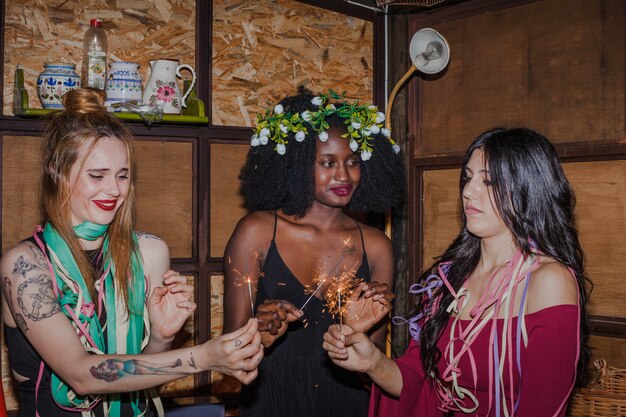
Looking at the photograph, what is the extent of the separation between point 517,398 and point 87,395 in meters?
1.31

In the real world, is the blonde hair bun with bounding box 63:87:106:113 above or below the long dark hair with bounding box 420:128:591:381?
above

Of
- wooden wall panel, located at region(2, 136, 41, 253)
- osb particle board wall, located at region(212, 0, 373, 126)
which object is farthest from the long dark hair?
wooden wall panel, located at region(2, 136, 41, 253)

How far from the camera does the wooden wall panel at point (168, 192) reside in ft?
12.0

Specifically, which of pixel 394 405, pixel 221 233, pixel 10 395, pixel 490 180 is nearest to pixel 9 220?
pixel 10 395

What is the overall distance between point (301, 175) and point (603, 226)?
1.57 metres

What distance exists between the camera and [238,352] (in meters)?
1.85

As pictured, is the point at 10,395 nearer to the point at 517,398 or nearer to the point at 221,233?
the point at 221,233

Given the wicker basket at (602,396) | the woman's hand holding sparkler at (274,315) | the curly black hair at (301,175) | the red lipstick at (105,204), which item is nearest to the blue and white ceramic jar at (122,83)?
the curly black hair at (301,175)

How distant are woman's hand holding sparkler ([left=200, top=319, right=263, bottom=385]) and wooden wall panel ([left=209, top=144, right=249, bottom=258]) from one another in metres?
1.98

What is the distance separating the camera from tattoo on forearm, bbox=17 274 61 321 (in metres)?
1.98

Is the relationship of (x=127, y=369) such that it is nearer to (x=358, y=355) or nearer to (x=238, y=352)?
(x=238, y=352)

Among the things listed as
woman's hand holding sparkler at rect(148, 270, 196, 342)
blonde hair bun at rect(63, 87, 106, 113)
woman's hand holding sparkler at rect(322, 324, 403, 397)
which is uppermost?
blonde hair bun at rect(63, 87, 106, 113)

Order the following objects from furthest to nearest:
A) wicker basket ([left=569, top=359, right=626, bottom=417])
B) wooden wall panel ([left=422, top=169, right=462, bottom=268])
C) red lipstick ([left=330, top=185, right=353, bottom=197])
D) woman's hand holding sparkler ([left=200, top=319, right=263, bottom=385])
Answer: wooden wall panel ([left=422, top=169, right=462, bottom=268]) → wicker basket ([left=569, top=359, right=626, bottom=417]) → red lipstick ([left=330, top=185, right=353, bottom=197]) → woman's hand holding sparkler ([left=200, top=319, right=263, bottom=385])

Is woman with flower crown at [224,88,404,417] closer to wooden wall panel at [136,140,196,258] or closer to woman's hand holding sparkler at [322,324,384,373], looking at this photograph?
woman's hand holding sparkler at [322,324,384,373]
